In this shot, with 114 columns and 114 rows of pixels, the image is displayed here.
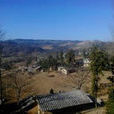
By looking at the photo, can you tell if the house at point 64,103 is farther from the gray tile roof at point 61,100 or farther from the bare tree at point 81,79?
the bare tree at point 81,79

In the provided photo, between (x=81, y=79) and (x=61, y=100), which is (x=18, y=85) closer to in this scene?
(x=81, y=79)

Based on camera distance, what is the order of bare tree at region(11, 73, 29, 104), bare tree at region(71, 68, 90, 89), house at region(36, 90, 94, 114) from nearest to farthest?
house at region(36, 90, 94, 114)
bare tree at region(11, 73, 29, 104)
bare tree at region(71, 68, 90, 89)

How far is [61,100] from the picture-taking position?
2086cm

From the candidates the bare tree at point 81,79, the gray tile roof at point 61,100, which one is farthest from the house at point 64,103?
the bare tree at point 81,79

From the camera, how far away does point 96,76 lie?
23547 millimetres

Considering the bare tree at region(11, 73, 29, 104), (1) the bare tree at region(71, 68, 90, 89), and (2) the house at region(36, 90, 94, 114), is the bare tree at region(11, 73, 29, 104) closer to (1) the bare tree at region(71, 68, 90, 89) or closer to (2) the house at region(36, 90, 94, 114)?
(2) the house at region(36, 90, 94, 114)

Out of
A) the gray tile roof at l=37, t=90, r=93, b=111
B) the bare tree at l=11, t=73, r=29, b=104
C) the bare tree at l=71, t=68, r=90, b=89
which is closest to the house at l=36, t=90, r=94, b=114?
the gray tile roof at l=37, t=90, r=93, b=111

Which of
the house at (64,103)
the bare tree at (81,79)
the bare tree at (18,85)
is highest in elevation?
the house at (64,103)

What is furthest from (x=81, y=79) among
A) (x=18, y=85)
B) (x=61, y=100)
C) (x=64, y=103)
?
(x=64, y=103)

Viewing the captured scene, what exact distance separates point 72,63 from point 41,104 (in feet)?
196

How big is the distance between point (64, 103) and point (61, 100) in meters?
0.48

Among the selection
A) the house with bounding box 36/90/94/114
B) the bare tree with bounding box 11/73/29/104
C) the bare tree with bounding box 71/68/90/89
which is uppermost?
the house with bounding box 36/90/94/114

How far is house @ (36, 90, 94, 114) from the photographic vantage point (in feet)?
64.7

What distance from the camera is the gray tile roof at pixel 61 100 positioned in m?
19.8
